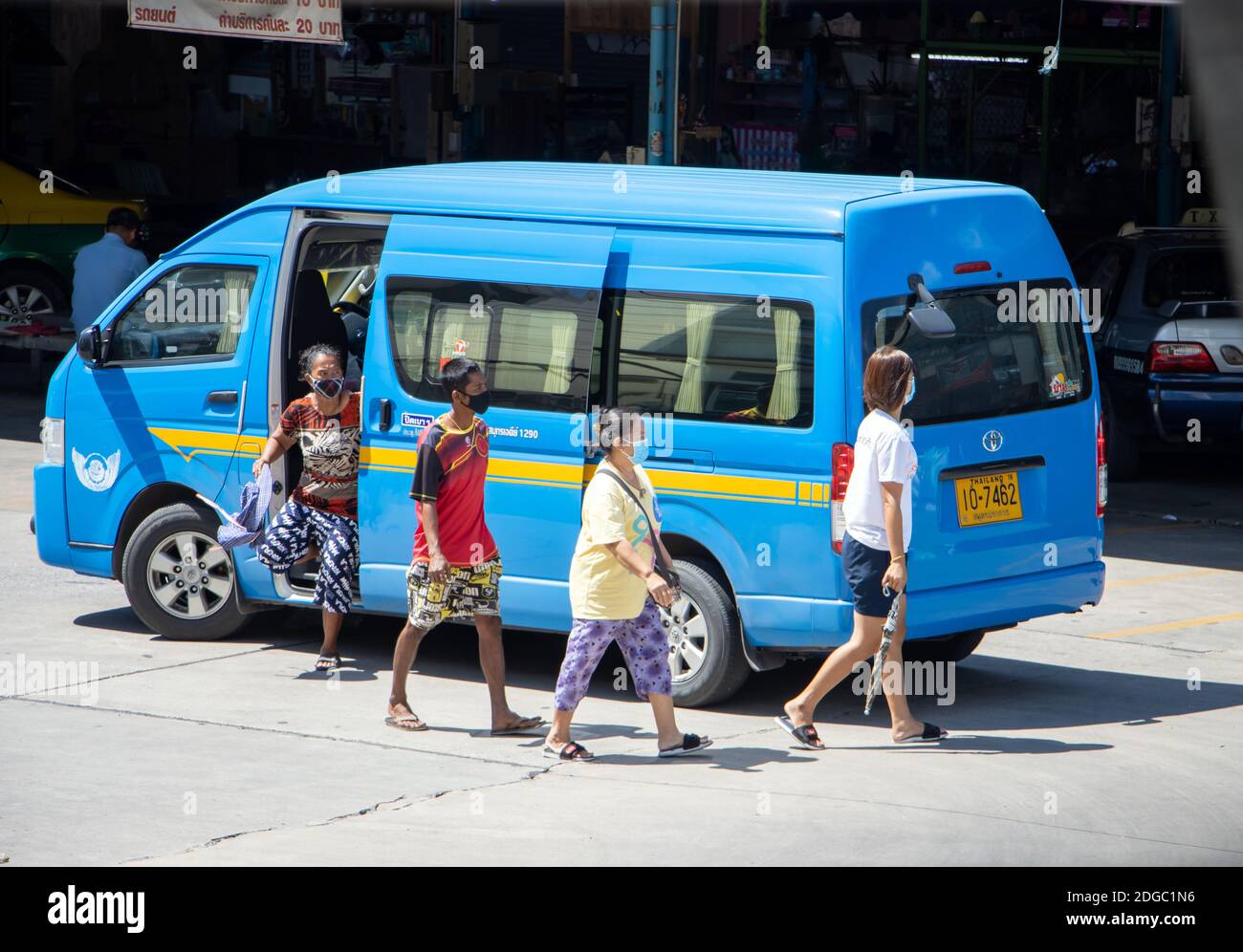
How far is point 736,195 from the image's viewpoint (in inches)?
Result: 311

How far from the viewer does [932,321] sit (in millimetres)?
7387

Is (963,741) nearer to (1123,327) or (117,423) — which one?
(117,423)

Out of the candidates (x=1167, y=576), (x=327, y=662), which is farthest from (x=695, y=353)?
(x=1167, y=576)

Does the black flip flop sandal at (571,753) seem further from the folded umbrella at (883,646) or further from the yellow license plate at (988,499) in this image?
the yellow license plate at (988,499)

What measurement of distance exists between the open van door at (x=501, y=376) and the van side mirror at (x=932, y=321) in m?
1.47

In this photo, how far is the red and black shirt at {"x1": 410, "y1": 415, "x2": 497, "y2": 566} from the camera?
7.54m

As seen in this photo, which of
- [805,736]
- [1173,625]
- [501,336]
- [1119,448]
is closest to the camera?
[805,736]

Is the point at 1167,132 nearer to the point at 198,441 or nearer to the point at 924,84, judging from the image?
the point at 924,84

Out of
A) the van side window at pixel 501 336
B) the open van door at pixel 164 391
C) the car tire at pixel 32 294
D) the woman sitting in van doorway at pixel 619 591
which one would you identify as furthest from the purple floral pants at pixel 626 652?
the car tire at pixel 32 294

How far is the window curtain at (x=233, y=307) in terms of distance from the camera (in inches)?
352

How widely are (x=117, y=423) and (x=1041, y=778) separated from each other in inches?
201

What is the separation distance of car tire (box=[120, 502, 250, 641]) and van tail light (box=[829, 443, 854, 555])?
3.33 meters

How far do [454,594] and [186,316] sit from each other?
262 centimetres
